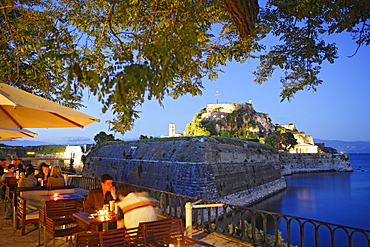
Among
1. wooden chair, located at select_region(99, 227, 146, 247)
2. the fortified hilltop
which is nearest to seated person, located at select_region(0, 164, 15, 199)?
wooden chair, located at select_region(99, 227, 146, 247)

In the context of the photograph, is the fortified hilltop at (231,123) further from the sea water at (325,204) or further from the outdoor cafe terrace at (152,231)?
the outdoor cafe terrace at (152,231)

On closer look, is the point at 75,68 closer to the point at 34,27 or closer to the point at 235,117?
the point at 34,27

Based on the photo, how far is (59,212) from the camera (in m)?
5.15

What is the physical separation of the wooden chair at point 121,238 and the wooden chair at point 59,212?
6.59 feet

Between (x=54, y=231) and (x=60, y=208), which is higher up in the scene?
(x=60, y=208)

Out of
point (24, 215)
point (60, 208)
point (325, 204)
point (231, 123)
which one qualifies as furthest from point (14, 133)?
point (231, 123)

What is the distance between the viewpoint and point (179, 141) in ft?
66.4

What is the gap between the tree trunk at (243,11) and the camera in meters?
3.81

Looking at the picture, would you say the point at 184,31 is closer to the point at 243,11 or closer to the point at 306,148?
the point at 243,11

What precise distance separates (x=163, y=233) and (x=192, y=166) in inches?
568

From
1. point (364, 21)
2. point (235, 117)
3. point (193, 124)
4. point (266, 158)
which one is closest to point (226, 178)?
point (266, 158)

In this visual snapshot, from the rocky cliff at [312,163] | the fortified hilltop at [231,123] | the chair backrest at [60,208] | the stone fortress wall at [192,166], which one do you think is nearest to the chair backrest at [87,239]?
the chair backrest at [60,208]

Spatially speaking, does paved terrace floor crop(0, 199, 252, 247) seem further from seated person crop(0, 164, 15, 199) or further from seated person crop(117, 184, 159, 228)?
seated person crop(0, 164, 15, 199)

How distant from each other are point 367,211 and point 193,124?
51639mm
